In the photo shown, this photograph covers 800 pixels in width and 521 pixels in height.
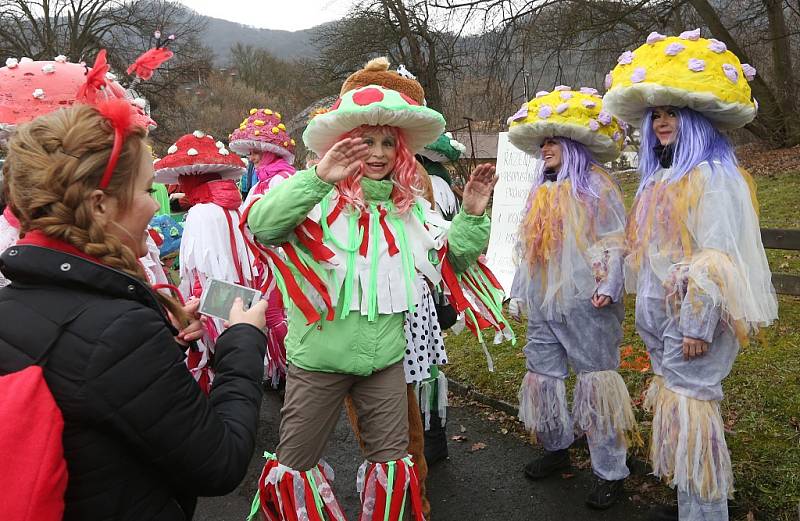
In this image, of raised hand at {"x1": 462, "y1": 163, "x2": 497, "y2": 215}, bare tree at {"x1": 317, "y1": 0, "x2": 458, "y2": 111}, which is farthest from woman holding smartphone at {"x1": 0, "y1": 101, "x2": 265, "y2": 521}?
bare tree at {"x1": 317, "y1": 0, "x2": 458, "y2": 111}

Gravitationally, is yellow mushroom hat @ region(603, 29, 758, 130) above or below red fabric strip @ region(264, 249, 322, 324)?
above

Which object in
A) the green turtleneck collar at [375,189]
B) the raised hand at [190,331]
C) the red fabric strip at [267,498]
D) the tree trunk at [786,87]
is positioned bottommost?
the red fabric strip at [267,498]

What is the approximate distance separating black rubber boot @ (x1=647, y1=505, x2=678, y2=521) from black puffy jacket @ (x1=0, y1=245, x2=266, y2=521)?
2.34 m

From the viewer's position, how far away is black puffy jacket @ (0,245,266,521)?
1.22 metres

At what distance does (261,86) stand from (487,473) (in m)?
42.6

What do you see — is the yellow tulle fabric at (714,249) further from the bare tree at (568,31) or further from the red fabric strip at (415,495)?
the bare tree at (568,31)

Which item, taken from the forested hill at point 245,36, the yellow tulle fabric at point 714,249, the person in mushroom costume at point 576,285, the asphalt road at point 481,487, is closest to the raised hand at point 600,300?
the person in mushroom costume at point 576,285

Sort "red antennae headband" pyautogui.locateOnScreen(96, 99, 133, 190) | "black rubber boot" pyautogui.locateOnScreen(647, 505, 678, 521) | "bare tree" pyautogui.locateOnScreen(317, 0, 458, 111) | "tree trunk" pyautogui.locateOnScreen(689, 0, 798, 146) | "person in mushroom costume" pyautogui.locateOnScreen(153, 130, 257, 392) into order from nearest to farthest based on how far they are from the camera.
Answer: "red antennae headband" pyautogui.locateOnScreen(96, 99, 133, 190) < "black rubber boot" pyautogui.locateOnScreen(647, 505, 678, 521) < "person in mushroom costume" pyautogui.locateOnScreen(153, 130, 257, 392) < "tree trunk" pyautogui.locateOnScreen(689, 0, 798, 146) < "bare tree" pyautogui.locateOnScreen(317, 0, 458, 111)

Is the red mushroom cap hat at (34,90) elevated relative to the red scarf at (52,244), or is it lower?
elevated

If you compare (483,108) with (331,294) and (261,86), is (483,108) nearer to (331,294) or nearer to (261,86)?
(331,294)

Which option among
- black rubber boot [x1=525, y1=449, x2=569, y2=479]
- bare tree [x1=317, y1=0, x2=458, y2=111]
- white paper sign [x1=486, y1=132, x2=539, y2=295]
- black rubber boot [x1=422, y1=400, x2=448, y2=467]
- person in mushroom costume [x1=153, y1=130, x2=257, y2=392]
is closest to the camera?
black rubber boot [x1=525, y1=449, x2=569, y2=479]

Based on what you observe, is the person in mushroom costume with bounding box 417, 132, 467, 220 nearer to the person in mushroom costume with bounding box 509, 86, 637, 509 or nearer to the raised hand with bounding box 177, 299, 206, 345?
the person in mushroom costume with bounding box 509, 86, 637, 509

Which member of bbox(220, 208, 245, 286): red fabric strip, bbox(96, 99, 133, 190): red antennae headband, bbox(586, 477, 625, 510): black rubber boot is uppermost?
bbox(96, 99, 133, 190): red antennae headband

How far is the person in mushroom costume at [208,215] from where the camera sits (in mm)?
4160
